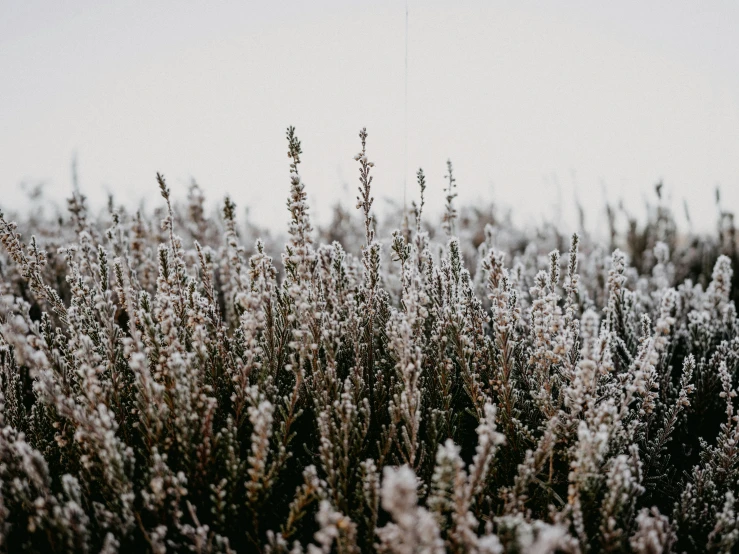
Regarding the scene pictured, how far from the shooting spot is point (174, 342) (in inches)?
72.4

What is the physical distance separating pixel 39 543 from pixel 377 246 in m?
1.63

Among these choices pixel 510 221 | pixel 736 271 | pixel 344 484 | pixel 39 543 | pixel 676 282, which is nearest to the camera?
pixel 39 543

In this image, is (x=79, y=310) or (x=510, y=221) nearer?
(x=79, y=310)

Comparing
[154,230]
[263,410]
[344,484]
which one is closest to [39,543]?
[263,410]

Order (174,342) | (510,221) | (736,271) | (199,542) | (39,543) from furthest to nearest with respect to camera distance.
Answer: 1. (510,221)
2. (736,271)
3. (174,342)
4. (39,543)
5. (199,542)

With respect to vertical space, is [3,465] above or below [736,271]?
below

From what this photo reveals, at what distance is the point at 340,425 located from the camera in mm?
2051

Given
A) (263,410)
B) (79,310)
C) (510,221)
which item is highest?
(510,221)

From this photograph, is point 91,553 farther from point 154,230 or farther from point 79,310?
point 154,230

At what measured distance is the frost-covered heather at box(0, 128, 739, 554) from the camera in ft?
4.84

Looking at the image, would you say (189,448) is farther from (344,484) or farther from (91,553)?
(344,484)

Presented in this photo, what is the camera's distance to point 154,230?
191 inches

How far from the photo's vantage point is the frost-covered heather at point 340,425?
4.84 feet

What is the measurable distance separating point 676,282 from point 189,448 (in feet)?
17.5
